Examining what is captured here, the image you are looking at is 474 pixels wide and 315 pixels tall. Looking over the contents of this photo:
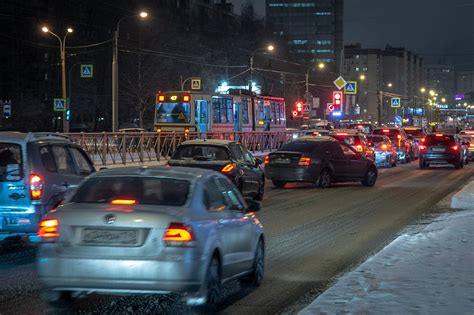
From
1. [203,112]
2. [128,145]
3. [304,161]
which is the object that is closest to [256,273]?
[304,161]

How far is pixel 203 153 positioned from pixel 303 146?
6.34 metres

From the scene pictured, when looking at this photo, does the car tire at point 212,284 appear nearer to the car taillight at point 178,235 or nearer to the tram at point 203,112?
the car taillight at point 178,235

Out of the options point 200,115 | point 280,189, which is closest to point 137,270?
point 280,189

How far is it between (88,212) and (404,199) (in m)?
14.3

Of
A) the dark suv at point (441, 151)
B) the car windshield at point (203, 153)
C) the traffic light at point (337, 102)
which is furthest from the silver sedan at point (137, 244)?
the traffic light at point (337, 102)

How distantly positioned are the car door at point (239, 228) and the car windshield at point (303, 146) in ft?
48.8

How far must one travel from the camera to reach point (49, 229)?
7.11 meters

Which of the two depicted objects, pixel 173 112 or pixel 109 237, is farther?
pixel 173 112

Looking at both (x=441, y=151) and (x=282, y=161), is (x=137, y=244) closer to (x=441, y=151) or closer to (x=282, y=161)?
(x=282, y=161)

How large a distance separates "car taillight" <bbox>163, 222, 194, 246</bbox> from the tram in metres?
32.8

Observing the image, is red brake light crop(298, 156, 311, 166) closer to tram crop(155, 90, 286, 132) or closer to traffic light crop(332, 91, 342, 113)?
tram crop(155, 90, 286, 132)

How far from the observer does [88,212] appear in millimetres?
7035

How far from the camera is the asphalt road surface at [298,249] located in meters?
7.75

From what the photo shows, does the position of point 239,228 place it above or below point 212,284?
above
